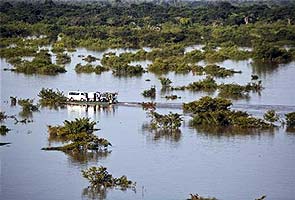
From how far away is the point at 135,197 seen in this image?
1241 cm

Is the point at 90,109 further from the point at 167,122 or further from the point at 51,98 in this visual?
the point at 167,122

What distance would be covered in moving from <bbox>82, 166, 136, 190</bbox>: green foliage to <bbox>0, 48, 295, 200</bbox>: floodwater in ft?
0.52

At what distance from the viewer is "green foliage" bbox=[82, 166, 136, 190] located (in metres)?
12.9

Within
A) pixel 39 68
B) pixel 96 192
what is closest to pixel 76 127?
pixel 96 192

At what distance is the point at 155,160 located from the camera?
1452 centimetres

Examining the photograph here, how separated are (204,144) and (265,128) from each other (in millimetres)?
1751

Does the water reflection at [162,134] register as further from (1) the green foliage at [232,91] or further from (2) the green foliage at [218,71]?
(2) the green foliage at [218,71]

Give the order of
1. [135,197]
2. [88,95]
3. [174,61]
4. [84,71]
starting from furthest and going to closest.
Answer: [174,61]
[84,71]
[88,95]
[135,197]

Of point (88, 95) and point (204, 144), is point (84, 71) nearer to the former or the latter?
point (88, 95)

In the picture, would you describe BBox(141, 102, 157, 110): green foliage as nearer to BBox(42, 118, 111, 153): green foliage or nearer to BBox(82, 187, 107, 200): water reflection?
BBox(42, 118, 111, 153): green foliage

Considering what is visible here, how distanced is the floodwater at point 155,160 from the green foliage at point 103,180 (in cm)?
16

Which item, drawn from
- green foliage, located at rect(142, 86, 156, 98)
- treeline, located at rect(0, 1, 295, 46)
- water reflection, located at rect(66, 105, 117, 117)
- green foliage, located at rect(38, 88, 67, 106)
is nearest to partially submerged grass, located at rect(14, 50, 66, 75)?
green foliage, located at rect(142, 86, 156, 98)

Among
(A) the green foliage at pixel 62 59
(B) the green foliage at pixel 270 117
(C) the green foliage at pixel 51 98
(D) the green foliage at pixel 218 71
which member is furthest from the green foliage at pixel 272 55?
(B) the green foliage at pixel 270 117

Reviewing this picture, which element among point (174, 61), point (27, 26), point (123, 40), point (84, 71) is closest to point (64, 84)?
point (84, 71)
